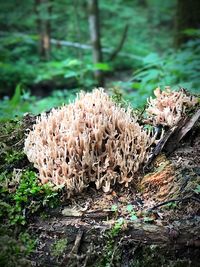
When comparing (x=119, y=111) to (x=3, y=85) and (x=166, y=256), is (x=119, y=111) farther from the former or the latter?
(x=3, y=85)

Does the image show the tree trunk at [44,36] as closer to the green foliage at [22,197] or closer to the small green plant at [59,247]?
the green foliage at [22,197]

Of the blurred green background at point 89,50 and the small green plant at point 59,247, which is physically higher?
the blurred green background at point 89,50

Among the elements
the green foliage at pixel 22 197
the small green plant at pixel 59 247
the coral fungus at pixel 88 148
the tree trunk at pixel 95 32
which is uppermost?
the tree trunk at pixel 95 32

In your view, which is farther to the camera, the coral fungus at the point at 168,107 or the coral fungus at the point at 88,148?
the coral fungus at the point at 168,107

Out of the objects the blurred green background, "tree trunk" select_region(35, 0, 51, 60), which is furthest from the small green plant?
"tree trunk" select_region(35, 0, 51, 60)

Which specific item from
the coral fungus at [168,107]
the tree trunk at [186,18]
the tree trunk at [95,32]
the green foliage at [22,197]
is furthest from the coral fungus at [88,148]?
the tree trunk at [186,18]

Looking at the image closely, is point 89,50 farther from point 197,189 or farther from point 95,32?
point 197,189

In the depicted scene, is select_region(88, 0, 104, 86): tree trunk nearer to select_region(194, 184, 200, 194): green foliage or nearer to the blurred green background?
the blurred green background
